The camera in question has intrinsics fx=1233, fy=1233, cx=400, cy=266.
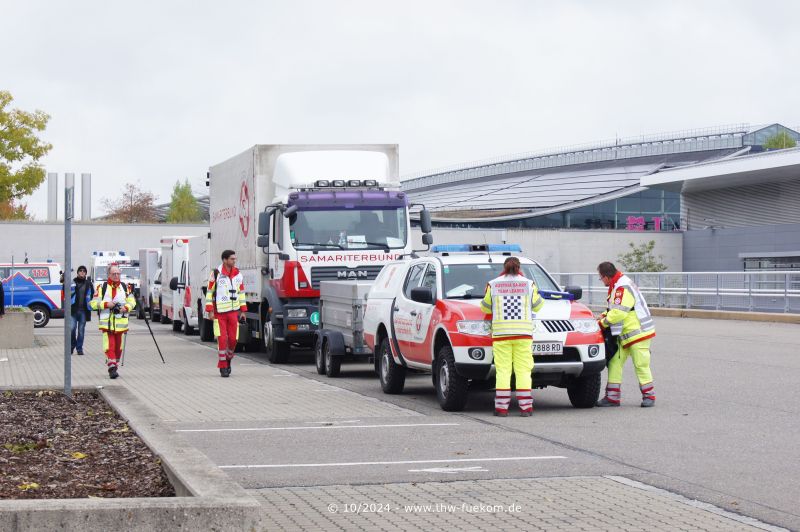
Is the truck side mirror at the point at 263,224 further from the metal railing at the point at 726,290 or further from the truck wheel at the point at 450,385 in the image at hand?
the metal railing at the point at 726,290

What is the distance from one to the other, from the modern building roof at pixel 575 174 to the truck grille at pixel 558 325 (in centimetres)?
6286

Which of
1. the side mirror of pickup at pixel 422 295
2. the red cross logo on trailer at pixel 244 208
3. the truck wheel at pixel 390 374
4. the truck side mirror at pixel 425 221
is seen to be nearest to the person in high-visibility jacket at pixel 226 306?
the truck wheel at pixel 390 374

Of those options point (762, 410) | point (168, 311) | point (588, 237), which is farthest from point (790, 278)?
point (588, 237)

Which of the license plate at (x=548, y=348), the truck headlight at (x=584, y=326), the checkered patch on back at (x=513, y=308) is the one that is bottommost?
the license plate at (x=548, y=348)

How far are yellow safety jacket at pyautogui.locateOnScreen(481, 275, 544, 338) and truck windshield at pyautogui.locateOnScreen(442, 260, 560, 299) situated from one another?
1.42m

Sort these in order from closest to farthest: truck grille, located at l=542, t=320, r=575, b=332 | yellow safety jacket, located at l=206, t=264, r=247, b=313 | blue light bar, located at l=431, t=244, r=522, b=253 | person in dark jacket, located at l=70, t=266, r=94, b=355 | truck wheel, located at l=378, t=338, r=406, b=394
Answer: truck grille, located at l=542, t=320, r=575, b=332, blue light bar, located at l=431, t=244, r=522, b=253, truck wheel, located at l=378, t=338, r=406, b=394, yellow safety jacket, located at l=206, t=264, r=247, b=313, person in dark jacket, located at l=70, t=266, r=94, b=355

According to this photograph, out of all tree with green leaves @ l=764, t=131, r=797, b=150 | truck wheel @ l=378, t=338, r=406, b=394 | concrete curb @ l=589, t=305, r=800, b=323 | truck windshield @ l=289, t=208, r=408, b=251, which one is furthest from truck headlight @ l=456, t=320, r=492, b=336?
tree with green leaves @ l=764, t=131, r=797, b=150

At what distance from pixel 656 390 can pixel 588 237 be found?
55.1 m

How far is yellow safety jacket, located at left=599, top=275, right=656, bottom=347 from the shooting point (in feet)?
Answer: 45.9

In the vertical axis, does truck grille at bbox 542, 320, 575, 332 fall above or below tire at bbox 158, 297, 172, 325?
above

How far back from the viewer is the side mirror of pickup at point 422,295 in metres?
14.0

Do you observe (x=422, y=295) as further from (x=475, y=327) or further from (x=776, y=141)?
(x=776, y=141)

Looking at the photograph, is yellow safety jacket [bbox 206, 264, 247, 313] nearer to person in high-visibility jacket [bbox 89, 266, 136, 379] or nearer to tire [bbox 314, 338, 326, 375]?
person in high-visibility jacket [bbox 89, 266, 136, 379]

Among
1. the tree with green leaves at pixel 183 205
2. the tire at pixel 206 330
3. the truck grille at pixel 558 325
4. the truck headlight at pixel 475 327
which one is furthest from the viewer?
the tree with green leaves at pixel 183 205
